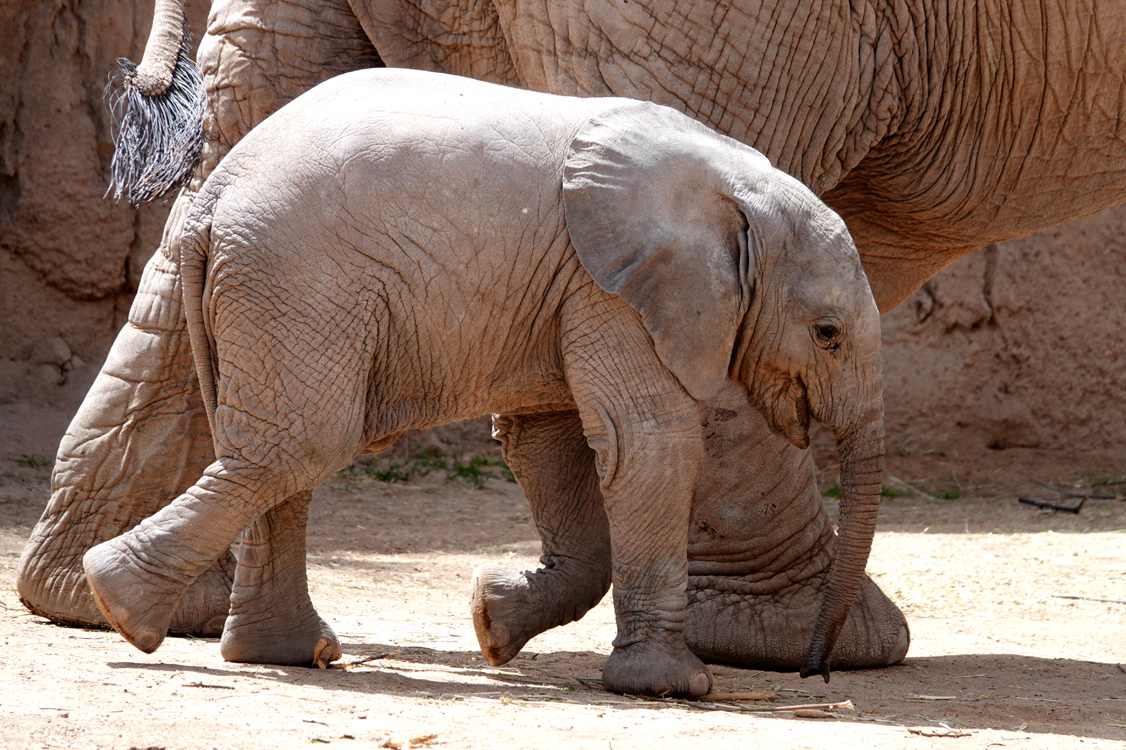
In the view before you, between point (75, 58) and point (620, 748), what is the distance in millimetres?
6397

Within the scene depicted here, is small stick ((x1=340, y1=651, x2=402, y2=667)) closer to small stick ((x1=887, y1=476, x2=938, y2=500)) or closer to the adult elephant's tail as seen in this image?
the adult elephant's tail

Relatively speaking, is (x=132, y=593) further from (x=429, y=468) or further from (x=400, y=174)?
(x=429, y=468)

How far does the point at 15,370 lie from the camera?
312 inches

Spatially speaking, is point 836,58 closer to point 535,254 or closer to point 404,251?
point 535,254

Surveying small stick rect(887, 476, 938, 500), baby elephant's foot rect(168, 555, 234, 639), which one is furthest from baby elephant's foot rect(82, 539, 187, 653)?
small stick rect(887, 476, 938, 500)

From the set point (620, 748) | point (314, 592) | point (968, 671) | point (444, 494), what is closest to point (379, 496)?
point (444, 494)

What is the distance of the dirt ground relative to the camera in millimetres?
2924

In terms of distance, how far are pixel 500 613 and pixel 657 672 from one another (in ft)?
1.58

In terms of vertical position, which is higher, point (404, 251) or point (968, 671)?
point (404, 251)

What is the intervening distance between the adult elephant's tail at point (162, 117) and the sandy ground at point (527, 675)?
4.76 ft

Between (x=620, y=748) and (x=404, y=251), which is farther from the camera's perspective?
(x=404, y=251)

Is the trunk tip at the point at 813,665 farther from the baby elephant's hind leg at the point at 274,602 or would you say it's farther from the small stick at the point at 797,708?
the baby elephant's hind leg at the point at 274,602

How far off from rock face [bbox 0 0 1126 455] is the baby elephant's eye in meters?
5.12

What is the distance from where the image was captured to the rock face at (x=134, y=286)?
7.96 metres
